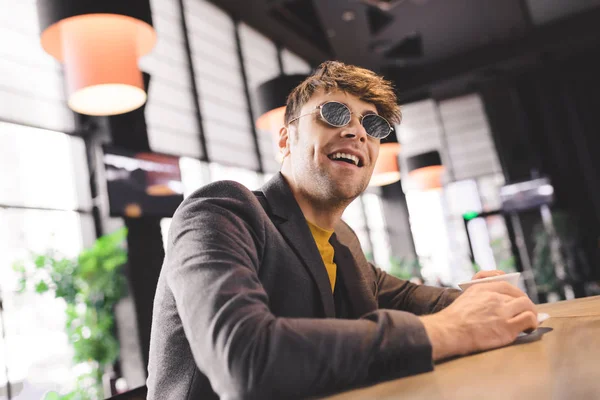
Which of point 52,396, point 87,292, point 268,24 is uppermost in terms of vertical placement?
point 268,24

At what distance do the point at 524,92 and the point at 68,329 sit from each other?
11.8m

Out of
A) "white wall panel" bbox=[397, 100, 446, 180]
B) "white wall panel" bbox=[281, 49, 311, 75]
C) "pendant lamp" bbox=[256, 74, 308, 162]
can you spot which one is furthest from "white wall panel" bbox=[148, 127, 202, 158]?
"white wall panel" bbox=[397, 100, 446, 180]

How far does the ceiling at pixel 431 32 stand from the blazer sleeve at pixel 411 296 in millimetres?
7420

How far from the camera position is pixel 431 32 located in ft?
33.7

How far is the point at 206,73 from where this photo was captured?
7871 millimetres

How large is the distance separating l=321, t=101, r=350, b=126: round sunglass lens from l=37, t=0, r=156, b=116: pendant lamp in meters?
1.56

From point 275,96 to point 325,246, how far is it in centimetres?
224

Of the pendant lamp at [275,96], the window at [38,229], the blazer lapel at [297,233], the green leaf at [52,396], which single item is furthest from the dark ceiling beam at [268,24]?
the blazer lapel at [297,233]

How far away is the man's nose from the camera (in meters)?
1.55

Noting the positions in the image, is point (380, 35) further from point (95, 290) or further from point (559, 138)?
point (95, 290)

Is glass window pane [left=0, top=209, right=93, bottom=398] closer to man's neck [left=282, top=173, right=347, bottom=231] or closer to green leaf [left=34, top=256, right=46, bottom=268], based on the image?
green leaf [left=34, top=256, right=46, bottom=268]

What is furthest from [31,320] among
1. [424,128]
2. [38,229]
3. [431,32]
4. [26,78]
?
[424,128]

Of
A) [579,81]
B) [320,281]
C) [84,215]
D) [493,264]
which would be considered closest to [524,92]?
[579,81]

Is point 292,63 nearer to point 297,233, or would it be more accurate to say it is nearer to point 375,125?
point 375,125
